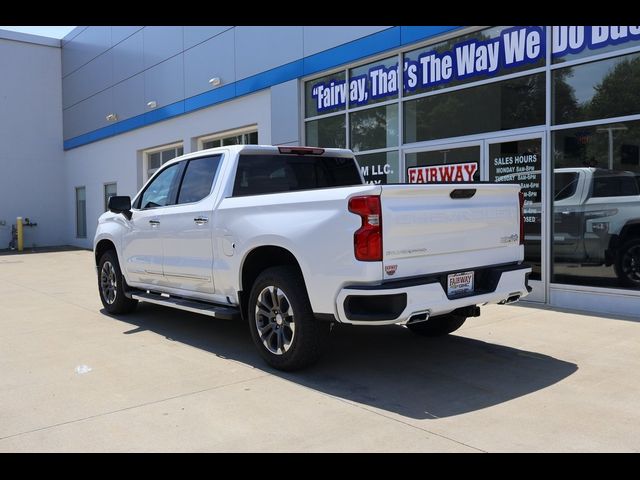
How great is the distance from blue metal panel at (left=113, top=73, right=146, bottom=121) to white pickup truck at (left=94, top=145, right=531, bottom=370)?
12400 millimetres

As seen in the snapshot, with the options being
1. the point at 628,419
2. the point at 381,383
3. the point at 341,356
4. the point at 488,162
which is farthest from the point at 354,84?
the point at 628,419

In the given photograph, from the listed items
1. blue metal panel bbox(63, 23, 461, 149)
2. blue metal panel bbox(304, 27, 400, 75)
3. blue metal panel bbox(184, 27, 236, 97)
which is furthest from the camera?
blue metal panel bbox(184, 27, 236, 97)

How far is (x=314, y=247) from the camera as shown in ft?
15.1

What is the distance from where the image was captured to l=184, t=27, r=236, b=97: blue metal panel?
1412cm

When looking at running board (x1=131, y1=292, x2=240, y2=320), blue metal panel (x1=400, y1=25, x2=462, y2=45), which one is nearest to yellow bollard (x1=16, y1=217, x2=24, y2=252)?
running board (x1=131, y1=292, x2=240, y2=320)

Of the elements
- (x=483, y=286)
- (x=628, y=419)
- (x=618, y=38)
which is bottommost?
(x=628, y=419)

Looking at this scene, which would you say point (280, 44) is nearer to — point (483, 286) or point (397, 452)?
point (483, 286)

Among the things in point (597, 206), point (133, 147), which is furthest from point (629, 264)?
point (133, 147)

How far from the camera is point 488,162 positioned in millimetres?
8914

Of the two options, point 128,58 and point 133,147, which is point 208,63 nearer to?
point 128,58

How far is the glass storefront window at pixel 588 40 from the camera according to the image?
7359 millimetres

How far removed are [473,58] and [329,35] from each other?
3312 mm

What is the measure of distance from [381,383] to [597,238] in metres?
4.40

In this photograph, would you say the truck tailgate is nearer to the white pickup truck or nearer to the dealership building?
the white pickup truck
